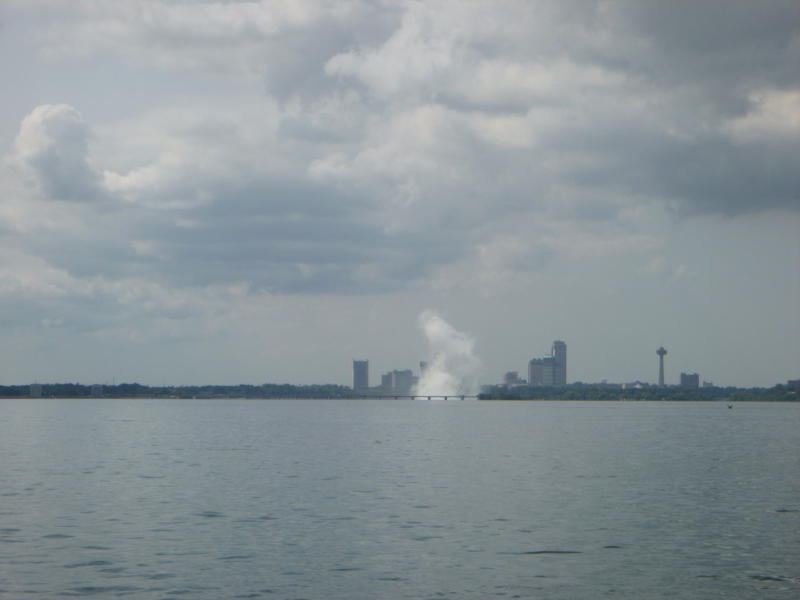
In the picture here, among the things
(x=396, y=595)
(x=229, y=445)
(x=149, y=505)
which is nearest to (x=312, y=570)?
(x=396, y=595)

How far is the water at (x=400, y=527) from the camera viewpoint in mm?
31547

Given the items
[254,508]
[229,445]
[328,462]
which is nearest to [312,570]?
[254,508]

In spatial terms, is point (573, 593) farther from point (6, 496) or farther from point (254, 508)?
point (6, 496)

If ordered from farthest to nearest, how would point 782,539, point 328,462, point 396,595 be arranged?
1. point 328,462
2. point 782,539
3. point 396,595

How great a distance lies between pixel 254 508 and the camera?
48.7 meters

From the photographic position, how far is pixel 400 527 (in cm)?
4262

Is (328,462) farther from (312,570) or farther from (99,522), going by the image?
(312,570)

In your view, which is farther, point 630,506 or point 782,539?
point 630,506

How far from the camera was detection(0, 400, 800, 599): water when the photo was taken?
3155 centimetres

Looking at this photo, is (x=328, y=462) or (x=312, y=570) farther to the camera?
(x=328, y=462)

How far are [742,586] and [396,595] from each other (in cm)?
1253

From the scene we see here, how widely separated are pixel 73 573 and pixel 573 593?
1888cm

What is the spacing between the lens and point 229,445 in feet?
338

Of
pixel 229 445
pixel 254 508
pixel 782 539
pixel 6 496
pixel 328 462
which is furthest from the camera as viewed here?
pixel 229 445
